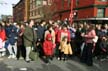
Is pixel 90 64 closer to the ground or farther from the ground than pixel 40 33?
closer to the ground

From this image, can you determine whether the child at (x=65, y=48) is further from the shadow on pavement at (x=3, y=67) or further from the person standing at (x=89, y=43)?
the shadow on pavement at (x=3, y=67)

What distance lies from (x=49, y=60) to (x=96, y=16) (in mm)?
41038

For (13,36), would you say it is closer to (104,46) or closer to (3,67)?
(3,67)

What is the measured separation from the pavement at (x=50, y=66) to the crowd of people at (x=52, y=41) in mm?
420

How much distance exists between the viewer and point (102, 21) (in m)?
54.1

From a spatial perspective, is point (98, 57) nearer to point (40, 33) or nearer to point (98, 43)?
point (98, 43)

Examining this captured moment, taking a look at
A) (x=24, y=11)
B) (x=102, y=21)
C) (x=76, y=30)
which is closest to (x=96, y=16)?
(x=102, y=21)

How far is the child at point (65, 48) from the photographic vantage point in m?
16.7

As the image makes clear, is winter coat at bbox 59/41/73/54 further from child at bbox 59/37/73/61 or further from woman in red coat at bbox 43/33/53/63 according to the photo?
woman in red coat at bbox 43/33/53/63

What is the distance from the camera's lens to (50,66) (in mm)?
14789

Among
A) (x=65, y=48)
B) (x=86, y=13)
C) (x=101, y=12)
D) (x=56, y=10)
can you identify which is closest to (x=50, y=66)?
(x=65, y=48)

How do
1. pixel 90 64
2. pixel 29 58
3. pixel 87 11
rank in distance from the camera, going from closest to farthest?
pixel 90 64 → pixel 29 58 → pixel 87 11

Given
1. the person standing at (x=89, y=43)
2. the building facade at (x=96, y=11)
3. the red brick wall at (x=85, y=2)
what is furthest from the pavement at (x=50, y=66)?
the red brick wall at (x=85, y=2)

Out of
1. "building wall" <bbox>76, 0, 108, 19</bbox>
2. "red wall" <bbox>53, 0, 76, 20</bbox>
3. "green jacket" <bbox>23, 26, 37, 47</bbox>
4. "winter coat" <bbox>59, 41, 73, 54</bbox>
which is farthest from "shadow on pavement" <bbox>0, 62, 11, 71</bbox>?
"red wall" <bbox>53, 0, 76, 20</bbox>
